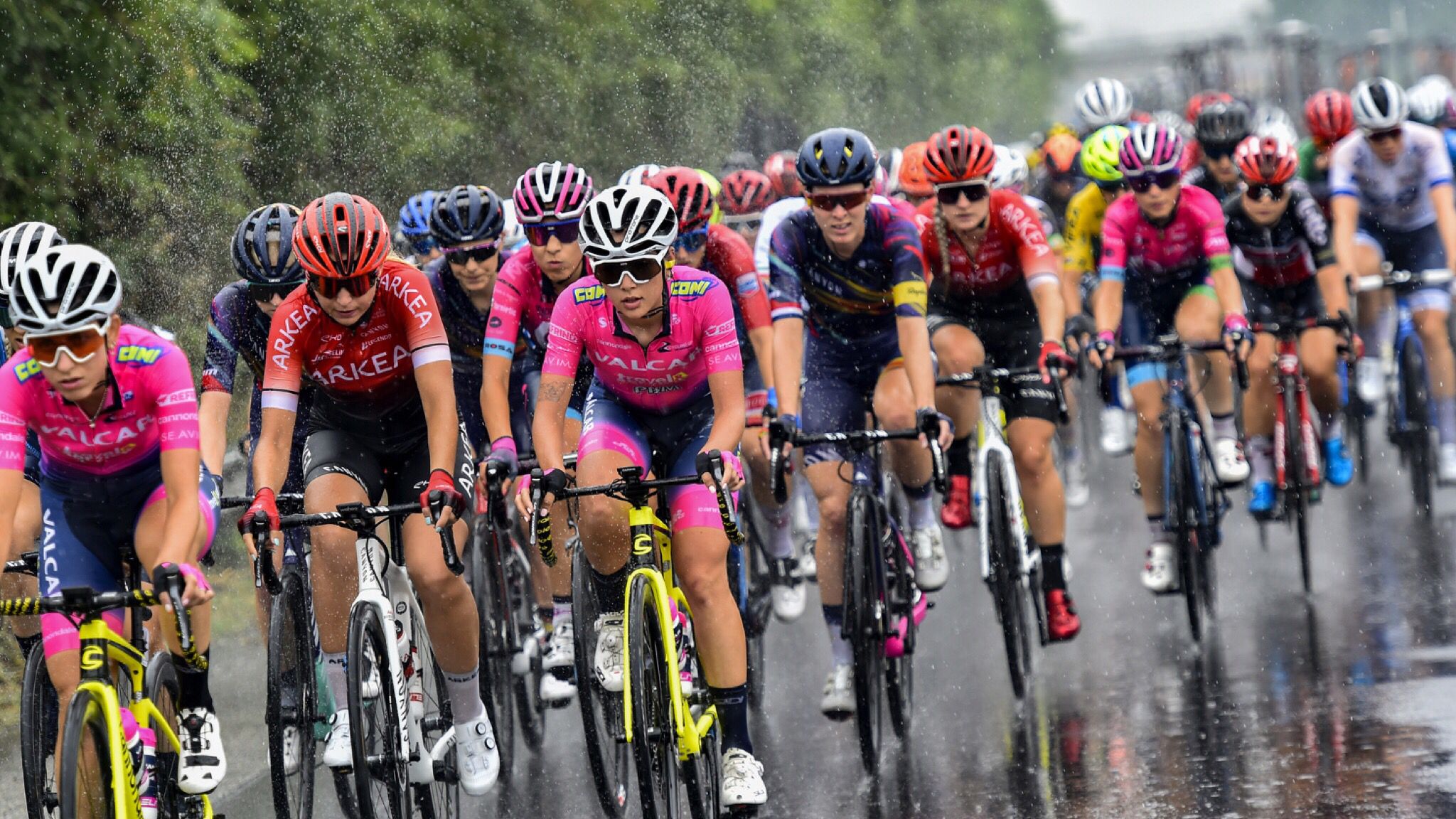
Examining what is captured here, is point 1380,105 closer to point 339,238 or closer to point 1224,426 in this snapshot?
point 1224,426

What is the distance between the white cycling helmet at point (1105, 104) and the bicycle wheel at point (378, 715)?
11.6m

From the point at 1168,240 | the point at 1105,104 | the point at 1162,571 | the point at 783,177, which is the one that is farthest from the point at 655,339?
the point at 1105,104

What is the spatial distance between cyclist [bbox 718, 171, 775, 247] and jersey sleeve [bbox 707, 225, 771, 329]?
14.4ft

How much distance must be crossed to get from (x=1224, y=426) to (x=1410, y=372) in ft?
5.83

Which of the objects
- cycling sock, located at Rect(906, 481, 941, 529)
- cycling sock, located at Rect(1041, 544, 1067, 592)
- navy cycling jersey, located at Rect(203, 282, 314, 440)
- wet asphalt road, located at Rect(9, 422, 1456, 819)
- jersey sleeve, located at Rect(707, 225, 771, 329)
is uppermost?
jersey sleeve, located at Rect(707, 225, 771, 329)

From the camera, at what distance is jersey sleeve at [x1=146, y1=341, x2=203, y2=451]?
5.61m

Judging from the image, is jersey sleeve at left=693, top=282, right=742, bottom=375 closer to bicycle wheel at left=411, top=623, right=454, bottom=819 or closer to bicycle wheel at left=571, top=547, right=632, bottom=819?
bicycle wheel at left=571, top=547, right=632, bottom=819

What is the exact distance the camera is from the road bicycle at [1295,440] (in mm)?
10305

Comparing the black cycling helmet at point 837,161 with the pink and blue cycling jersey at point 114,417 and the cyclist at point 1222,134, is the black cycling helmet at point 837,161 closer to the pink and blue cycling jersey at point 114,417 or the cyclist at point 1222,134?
the pink and blue cycling jersey at point 114,417

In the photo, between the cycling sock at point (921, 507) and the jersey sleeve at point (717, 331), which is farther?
the cycling sock at point (921, 507)

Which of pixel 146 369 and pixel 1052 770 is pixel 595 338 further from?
pixel 1052 770

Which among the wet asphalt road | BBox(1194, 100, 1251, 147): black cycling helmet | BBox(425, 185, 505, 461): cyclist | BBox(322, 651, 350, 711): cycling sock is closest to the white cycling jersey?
BBox(1194, 100, 1251, 147): black cycling helmet

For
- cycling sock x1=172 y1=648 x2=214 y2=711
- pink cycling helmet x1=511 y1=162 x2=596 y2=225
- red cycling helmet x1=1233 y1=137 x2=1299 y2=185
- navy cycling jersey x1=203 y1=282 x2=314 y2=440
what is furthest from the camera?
red cycling helmet x1=1233 y1=137 x2=1299 y2=185

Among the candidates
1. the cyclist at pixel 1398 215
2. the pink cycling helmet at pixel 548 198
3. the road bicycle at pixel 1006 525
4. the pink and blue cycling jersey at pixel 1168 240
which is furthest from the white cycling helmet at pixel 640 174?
the cyclist at pixel 1398 215
